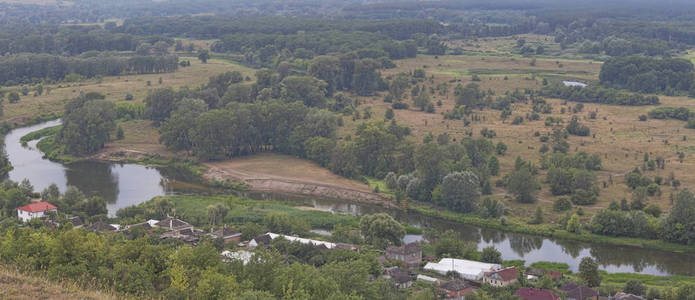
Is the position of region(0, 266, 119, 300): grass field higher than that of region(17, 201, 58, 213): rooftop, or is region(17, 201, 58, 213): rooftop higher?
region(0, 266, 119, 300): grass field

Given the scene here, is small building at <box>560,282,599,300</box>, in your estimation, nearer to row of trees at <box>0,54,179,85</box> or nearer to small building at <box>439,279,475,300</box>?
small building at <box>439,279,475,300</box>

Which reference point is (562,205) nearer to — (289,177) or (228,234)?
(289,177)

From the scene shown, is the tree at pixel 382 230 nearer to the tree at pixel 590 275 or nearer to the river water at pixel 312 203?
the river water at pixel 312 203

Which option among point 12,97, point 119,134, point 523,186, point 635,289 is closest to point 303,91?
point 119,134

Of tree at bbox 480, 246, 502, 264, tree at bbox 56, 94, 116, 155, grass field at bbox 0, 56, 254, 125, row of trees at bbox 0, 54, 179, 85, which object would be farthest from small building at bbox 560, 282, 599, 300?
row of trees at bbox 0, 54, 179, 85

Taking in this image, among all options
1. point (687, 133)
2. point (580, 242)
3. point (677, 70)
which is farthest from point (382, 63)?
point (580, 242)

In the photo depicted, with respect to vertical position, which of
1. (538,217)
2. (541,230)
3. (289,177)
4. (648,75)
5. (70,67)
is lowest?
(541,230)

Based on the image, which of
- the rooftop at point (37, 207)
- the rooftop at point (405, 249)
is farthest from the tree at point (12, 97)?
the rooftop at point (405, 249)
